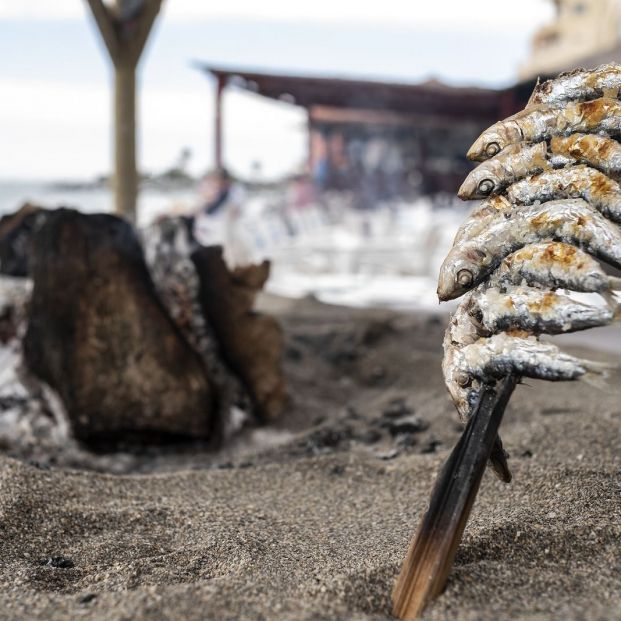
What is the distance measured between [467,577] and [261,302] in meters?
5.79

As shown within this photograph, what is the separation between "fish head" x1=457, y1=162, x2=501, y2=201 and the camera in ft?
6.11

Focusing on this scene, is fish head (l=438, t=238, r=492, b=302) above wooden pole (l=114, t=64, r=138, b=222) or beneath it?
above

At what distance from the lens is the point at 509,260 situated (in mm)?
1744

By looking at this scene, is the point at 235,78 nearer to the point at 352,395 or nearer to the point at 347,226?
the point at 347,226

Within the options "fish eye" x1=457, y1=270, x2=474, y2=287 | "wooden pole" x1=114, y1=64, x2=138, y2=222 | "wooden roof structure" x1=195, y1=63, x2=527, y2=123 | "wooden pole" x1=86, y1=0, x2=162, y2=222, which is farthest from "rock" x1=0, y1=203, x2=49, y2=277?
"wooden roof structure" x1=195, y1=63, x2=527, y2=123

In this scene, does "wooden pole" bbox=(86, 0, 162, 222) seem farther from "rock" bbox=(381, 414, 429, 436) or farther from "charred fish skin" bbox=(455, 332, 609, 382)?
"charred fish skin" bbox=(455, 332, 609, 382)

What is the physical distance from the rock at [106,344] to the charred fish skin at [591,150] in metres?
2.39

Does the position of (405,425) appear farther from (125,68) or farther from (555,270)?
(125,68)

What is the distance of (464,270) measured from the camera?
5.78 feet

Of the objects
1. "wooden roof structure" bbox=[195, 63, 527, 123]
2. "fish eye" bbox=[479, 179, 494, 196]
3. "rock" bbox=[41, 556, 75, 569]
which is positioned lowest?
"wooden roof structure" bbox=[195, 63, 527, 123]

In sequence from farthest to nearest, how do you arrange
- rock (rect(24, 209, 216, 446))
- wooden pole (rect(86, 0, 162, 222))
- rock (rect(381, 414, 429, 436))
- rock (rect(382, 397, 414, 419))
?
wooden pole (rect(86, 0, 162, 222)), rock (rect(382, 397, 414, 419)), rock (rect(24, 209, 216, 446)), rock (rect(381, 414, 429, 436))

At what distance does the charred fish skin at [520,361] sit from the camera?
153cm

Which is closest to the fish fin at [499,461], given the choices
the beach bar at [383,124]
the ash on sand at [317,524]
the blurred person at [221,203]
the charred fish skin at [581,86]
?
the ash on sand at [317,524]

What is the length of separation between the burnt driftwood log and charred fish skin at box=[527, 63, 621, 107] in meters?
2.22
